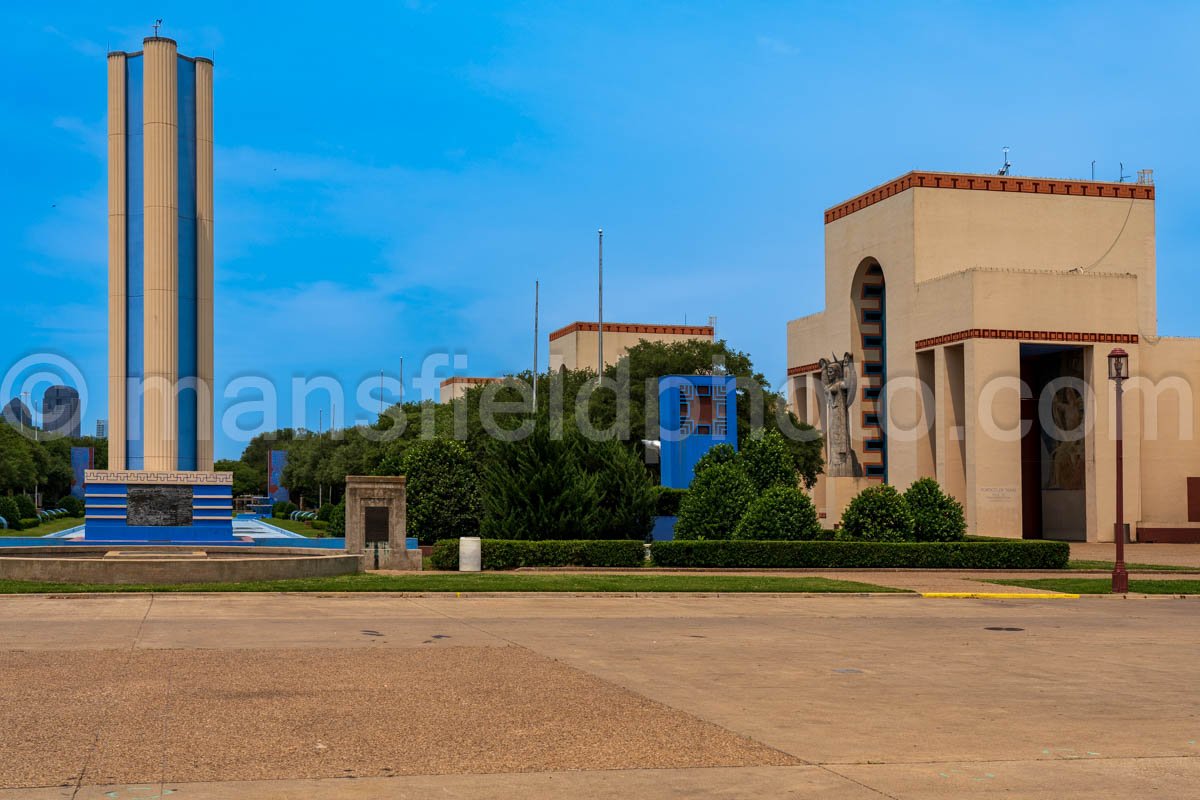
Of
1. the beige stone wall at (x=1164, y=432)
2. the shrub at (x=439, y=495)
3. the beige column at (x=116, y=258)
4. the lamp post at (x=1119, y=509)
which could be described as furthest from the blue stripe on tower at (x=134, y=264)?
the beige stone wall at (x=1164, y=432)

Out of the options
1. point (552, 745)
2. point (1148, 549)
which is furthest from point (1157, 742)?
point (1148, 549)

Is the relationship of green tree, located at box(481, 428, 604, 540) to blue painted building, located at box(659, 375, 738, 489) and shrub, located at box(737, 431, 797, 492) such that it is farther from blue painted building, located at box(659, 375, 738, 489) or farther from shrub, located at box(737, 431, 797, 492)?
blue painted building, located at box(659, 375, 738, 489)

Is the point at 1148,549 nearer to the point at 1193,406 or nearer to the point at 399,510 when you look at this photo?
the point at 1193,406

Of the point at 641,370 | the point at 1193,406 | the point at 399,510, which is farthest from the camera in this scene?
the point at 641,370

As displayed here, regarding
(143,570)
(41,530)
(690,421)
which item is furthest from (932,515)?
(41,530)

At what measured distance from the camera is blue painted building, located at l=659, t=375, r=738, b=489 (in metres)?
50.8

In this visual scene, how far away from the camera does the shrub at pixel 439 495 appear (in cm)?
4150

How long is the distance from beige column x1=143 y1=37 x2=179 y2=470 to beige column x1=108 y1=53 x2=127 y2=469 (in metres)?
1.14

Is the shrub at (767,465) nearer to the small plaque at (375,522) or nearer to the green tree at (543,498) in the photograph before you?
the green tree at (543,498)

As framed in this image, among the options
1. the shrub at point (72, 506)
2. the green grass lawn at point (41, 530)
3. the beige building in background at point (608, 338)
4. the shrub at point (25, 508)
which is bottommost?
the shrub at point (72, 506)

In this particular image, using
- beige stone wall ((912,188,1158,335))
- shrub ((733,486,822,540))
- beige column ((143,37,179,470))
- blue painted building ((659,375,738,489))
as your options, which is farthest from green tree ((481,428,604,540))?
beige stone wall ((912,188,1158,335))

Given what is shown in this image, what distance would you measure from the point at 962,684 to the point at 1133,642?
6.26 meters

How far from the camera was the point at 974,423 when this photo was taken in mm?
58344

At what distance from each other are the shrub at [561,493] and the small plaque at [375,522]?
3345mm
